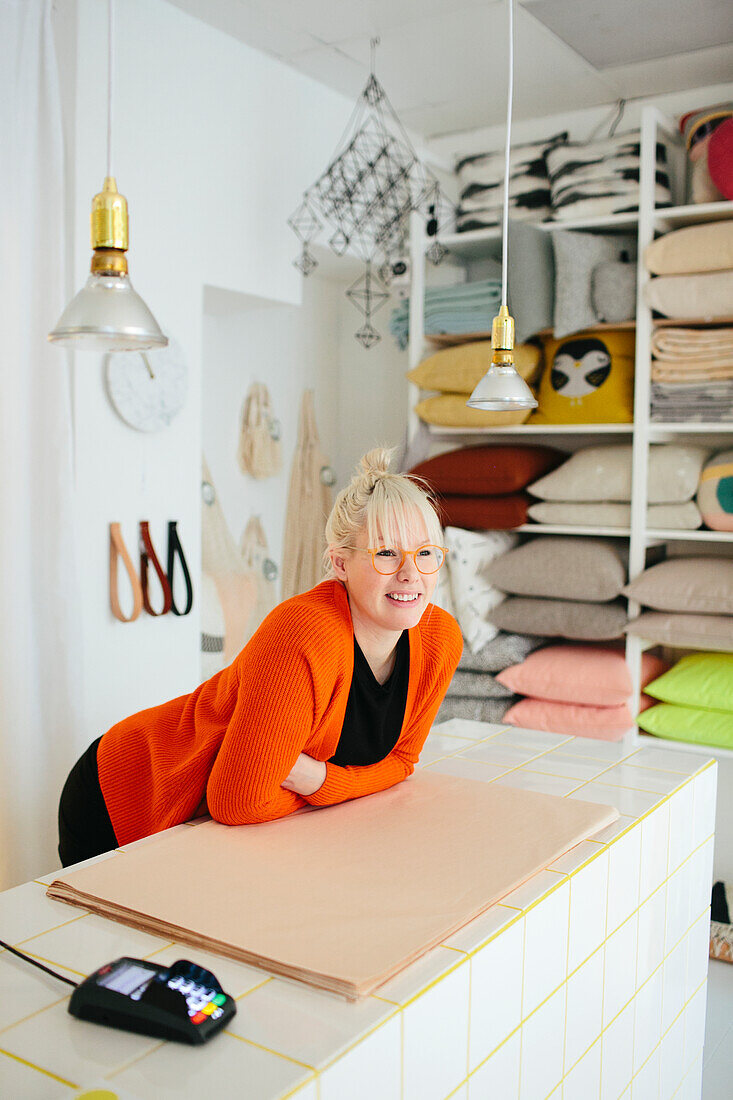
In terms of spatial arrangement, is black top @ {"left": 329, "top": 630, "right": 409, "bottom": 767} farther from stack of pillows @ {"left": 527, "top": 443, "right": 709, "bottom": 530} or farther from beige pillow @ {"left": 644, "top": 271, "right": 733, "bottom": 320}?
beige pillow @ {"left": 644, "top": 271, "right": 733, "bottom": 320}

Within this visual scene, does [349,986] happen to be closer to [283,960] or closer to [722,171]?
[283,960]

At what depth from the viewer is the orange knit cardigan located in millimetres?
1503

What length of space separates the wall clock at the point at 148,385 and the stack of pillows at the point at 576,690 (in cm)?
135

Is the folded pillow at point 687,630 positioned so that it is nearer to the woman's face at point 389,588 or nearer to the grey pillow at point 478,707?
the grey pillow at point 478,707

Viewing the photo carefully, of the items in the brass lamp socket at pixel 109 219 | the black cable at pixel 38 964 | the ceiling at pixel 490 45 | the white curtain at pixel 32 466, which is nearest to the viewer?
the black cable at pixel 38 964

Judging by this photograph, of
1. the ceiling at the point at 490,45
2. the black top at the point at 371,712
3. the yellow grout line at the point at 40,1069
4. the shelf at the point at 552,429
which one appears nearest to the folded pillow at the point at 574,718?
the shelf at the point at 552,429

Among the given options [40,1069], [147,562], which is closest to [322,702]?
[40,1069]

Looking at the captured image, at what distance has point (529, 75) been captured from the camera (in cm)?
321

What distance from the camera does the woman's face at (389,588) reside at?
161 centimetres

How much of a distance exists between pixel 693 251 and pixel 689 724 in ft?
4.59

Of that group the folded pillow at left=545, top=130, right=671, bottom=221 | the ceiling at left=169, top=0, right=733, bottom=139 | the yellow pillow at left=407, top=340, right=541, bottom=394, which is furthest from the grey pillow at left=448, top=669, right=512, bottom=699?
the ceiling at left=169, top=0, right=733, bottom=139

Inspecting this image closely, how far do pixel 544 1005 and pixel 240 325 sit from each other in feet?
9.22

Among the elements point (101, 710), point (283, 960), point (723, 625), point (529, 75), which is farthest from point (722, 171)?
point (283, 960)

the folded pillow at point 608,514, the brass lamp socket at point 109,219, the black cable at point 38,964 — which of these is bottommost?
the black cable at point 38,964
